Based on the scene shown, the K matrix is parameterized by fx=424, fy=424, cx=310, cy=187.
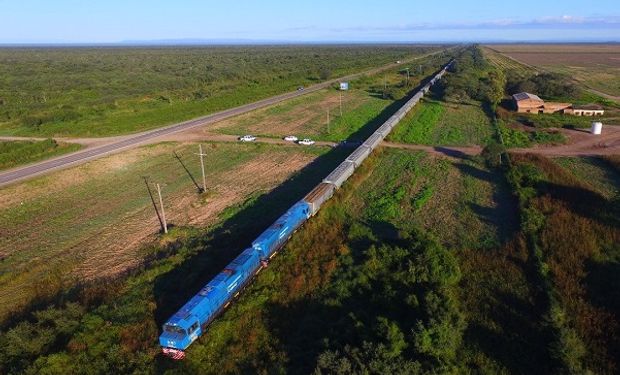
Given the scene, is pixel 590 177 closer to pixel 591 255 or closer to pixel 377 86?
pixel 591 255

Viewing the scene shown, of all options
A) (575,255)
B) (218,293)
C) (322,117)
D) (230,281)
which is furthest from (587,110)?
(218,293)

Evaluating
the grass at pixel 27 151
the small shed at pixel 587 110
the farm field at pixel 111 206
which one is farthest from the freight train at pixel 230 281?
the small shed at pixel 587 110

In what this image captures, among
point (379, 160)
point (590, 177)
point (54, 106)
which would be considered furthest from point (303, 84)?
point (590, 177)

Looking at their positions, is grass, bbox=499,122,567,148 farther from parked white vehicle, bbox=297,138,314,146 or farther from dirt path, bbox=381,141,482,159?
parked white vehicle, bbox=297,138,314,146

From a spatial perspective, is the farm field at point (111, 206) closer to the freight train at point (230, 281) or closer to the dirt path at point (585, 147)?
the freight train at point (230, 281)

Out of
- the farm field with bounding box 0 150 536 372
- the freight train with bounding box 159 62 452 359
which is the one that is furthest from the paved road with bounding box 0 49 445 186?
the freight train with bounding box 159 62 452 359

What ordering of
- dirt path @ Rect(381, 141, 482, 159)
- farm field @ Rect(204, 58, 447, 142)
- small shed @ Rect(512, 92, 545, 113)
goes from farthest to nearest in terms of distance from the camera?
small shed @ Rect(512, 92, 545, 113)
farm field @ Rect(204, 58, 447, 142)
dirt path @ Rect(381, 141, 482, 159)
